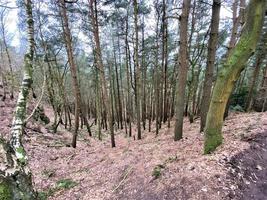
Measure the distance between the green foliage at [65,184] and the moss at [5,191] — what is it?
3.19m

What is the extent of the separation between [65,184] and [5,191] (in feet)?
11.0

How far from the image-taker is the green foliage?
592 centimetres

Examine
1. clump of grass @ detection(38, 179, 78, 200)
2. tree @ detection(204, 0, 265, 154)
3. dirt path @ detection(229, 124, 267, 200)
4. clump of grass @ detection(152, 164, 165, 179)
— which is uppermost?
tree @ detection(204, 0, 265, 154)

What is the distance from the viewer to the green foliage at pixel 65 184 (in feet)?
19.4

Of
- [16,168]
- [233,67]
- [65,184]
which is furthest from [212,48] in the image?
[16,168]

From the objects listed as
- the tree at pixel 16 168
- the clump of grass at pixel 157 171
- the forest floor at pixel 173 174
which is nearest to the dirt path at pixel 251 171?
the forest floor at pixel 173 174

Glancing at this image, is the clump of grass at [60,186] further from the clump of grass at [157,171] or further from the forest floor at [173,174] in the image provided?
the clump of grass at [157,171]

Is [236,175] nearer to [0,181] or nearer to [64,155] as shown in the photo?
[0,181]

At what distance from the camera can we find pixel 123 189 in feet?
16.3

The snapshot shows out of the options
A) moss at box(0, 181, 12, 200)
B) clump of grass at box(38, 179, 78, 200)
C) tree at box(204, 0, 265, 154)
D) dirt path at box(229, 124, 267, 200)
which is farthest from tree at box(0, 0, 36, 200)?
tree at box(204, 0, 265, 154)

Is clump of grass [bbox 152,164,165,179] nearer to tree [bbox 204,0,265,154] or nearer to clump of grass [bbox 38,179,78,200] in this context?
tree [bbox 204,0,265,154]

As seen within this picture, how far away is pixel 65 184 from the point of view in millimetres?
6031

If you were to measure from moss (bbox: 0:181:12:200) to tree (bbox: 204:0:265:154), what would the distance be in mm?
4104

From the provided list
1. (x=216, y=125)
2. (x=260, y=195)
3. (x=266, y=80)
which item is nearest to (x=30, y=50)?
(x=216, y=125)
